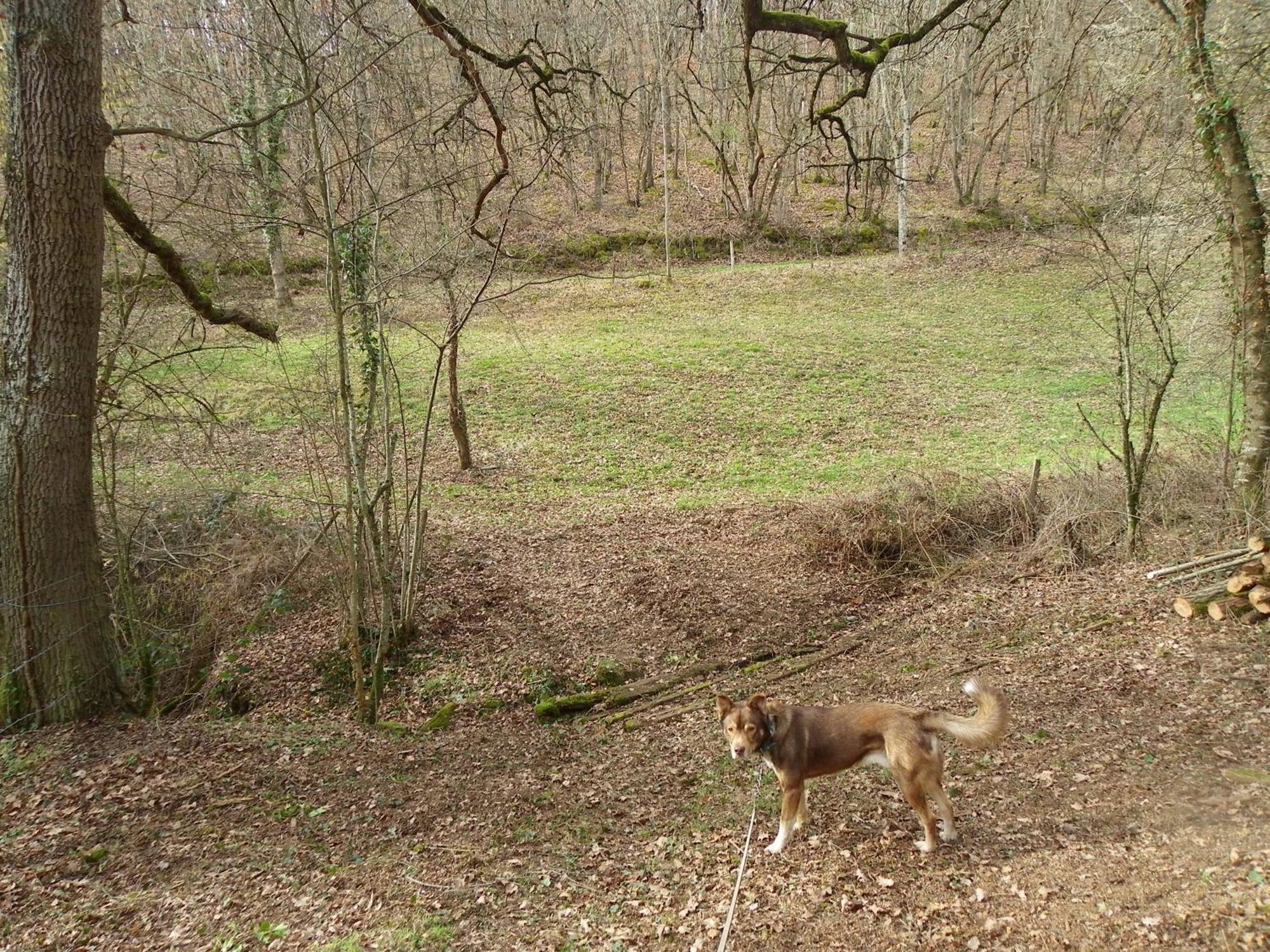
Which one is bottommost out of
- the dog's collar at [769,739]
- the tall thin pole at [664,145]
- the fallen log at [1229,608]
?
the fallen log at [1229,608]

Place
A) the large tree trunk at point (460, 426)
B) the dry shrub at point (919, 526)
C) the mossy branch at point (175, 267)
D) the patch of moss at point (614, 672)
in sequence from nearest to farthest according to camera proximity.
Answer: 1. the mossy branch at point (175, 267)
2. the patch of moss at point (614, 672)
3. the dry shrub at point (919, 526)
4. the large tree trunk at point (460, 426)

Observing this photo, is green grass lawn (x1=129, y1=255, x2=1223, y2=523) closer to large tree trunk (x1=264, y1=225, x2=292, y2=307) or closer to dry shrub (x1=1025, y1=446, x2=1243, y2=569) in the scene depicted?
large tree trunk (x1=264, y1=225, x2=292, y2=307)

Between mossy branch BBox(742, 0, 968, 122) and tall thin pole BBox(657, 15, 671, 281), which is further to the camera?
tall thin pole BBox(657, 15, 671, 281)

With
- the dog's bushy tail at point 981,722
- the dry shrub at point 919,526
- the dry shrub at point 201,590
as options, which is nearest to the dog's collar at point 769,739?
the dog's bushy tail at point 981,722

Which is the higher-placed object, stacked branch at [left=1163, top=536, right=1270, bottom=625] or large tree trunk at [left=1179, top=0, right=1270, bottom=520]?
large tree trunk at [left=1179, top=0, right=1270, bottom=520]

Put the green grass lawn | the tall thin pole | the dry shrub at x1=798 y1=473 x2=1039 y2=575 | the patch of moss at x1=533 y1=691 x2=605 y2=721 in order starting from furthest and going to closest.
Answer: the tall thin pole
the green grass lawn
the dry shrub at x1=798 y1=473 x2=1039 y2=575
the patch of moss at x1=533 y1=691 x2=605 y2=721

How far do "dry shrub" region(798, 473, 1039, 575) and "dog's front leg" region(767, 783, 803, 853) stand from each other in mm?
6544

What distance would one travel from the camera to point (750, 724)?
15.4ft

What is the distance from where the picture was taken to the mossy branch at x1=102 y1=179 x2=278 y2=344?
684 cm

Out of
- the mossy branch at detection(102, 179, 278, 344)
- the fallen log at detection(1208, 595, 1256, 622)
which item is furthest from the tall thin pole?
the fallen log at detection(1208, 595, 1256, 622)

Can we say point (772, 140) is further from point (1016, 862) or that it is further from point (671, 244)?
point (1016, 862)

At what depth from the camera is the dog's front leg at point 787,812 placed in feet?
15.9

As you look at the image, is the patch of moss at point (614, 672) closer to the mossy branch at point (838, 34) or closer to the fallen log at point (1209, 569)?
the fallen log at point (1209, 569)

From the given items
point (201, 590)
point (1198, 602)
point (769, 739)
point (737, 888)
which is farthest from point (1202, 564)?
point (201, 590)
